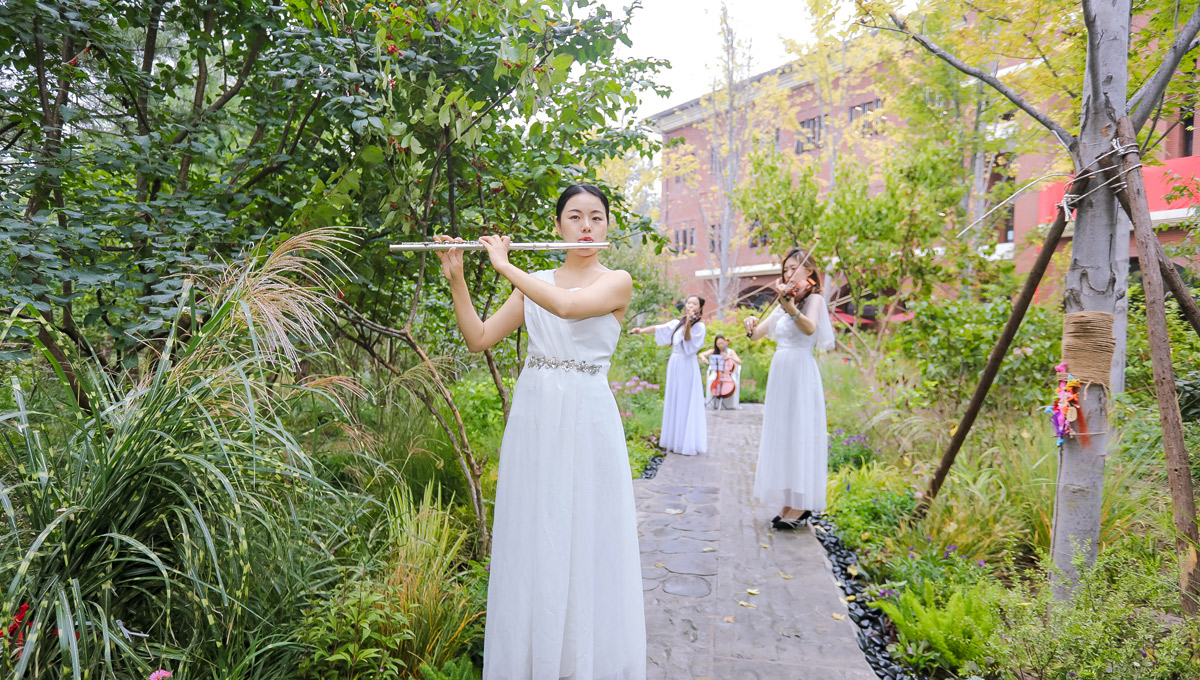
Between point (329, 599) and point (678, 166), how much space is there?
20.4 m

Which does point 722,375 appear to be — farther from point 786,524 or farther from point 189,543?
point 189,543

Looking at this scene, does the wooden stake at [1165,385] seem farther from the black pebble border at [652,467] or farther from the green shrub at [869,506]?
the black pebble border at [652,467]

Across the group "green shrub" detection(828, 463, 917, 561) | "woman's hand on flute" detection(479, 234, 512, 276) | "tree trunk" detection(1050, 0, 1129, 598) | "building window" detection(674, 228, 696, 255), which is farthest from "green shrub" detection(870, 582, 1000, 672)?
"building window" detection(674, 228, 696, 255)

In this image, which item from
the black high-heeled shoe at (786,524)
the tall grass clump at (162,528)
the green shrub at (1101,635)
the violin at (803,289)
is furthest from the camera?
the black high-heeled shoe at (786,524)

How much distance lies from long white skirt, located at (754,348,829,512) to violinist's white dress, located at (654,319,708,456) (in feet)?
9.18

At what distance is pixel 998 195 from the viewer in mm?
9039

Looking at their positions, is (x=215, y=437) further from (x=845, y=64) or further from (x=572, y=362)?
(x=845, y=64)

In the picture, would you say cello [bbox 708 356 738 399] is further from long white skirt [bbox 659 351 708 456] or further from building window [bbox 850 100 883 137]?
building window [bbox 850 100 883 137]

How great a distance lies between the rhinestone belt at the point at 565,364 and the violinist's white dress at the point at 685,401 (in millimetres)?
5496

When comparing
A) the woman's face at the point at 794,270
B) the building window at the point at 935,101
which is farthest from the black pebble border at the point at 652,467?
the building window at the point at 935,101

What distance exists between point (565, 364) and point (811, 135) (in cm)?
2049

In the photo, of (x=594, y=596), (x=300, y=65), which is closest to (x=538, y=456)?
(x=594, y=596)

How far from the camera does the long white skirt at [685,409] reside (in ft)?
25.9

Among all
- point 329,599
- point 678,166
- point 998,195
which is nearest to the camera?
point 329,599
